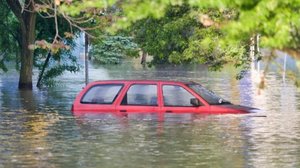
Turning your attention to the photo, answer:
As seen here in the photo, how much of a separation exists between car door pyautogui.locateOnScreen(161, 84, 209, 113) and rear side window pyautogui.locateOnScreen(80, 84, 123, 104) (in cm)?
130

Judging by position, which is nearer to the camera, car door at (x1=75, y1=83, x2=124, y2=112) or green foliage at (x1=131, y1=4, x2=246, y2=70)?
car door at (x1=75, y1=83, x2=124, y2=112)

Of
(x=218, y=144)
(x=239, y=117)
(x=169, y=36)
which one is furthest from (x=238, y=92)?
(x=218, y=144)

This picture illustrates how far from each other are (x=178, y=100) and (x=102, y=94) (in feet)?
7.05

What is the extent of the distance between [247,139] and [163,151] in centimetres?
341

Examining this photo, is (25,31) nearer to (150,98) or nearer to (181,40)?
(181,40)

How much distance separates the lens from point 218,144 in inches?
851

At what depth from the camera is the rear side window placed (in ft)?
91.9

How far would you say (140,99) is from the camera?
28.3m

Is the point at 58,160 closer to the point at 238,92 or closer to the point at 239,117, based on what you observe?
the point at 239,117

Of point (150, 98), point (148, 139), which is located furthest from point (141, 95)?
point (148, 139)

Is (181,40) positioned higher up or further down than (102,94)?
higher up

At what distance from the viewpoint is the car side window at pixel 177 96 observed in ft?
90.9

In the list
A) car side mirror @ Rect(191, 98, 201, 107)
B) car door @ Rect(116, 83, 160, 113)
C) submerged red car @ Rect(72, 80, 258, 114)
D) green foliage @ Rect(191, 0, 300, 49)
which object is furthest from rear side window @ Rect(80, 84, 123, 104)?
green foliage @ Rect(191, 0, 300, 49)

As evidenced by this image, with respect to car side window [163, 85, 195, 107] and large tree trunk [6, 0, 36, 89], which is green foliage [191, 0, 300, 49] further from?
large tree trunk [6, 0, 36, 89]
